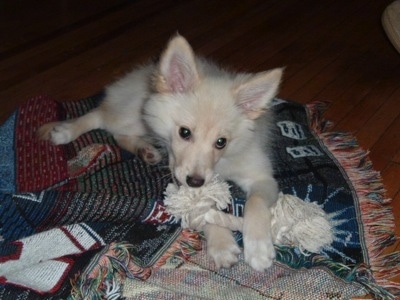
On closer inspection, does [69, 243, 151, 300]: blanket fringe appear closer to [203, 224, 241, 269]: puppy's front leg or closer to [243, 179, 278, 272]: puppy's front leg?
[203, 224, 241, 269]: puppy's front leg

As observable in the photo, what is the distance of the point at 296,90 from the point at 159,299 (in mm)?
2319

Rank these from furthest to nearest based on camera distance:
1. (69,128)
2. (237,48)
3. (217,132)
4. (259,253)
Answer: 1. (237,48)
2. (69,128)
3. (217,132)
4. (259,253)

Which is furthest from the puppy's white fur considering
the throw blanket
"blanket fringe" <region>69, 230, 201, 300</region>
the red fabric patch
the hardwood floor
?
the hardwood floor

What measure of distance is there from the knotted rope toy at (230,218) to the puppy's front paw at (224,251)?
0.27 ft

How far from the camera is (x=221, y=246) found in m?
1.97

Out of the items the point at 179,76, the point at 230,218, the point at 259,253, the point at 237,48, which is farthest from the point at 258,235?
the point at 237,48

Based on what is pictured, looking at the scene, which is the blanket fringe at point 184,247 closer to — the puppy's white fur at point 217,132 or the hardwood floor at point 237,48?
the puppy's white fur at point 217,132

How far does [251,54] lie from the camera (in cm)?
436

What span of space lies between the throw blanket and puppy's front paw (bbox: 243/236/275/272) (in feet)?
0.17

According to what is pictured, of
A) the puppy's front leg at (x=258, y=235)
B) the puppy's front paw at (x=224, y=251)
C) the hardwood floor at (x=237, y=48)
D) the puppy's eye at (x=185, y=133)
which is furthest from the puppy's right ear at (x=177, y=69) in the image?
the hardwood floor at (x=237, y=48)

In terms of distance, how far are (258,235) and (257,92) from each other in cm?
64

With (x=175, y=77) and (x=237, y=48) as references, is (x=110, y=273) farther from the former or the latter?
(x=237, y=48)

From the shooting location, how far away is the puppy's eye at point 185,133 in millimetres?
2170

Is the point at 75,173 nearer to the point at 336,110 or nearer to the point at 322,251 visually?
the point at 322,251
